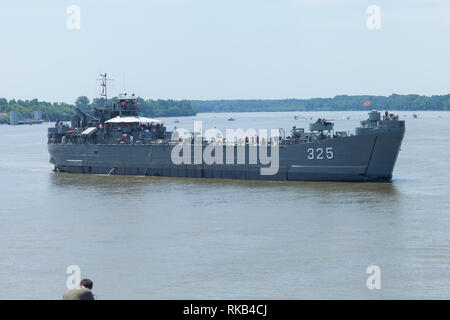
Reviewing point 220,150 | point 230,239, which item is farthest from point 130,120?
point 230,239

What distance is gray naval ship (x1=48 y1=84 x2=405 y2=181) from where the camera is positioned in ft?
155

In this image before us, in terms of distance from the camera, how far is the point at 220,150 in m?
53.0

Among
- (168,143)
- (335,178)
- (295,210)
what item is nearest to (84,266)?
(295,210)

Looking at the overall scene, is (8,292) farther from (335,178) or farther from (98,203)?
(335,178)

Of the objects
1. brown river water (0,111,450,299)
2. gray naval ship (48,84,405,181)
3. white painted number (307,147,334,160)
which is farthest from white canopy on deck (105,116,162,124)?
white painted number (307,147,334,160)

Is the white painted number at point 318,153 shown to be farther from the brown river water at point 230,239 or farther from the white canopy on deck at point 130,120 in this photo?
the white canopy on deck at point 130,120

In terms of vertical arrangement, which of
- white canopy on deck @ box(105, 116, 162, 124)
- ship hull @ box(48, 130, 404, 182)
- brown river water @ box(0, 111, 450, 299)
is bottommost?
brown river water @ box(0, 111, 450, 299)

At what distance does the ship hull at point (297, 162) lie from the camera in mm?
46781

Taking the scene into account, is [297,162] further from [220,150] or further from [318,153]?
[220,150]

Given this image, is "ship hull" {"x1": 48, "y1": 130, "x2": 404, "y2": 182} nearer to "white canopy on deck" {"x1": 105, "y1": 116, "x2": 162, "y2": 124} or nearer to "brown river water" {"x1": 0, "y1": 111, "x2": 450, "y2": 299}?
"brown river water" {"x1": 0, "y1": 111, "x2": 450, "y2": 299}

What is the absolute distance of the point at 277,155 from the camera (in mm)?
49844

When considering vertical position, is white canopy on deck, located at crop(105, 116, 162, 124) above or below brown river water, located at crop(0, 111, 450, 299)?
above

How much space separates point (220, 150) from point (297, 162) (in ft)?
22.7

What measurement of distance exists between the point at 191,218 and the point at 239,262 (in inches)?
414
